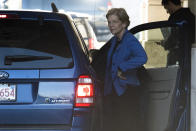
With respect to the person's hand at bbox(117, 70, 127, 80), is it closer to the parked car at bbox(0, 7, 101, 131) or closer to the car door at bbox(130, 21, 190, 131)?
the car door at bbox(130, 21, 190, 131)

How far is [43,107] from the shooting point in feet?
16.7

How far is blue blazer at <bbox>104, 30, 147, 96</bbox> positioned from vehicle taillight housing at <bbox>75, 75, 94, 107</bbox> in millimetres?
549

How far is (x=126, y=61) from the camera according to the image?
5.69m

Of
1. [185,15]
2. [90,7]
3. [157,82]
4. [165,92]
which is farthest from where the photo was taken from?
[90,7]

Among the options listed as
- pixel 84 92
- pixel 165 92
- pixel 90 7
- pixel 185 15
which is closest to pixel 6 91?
pixel 84 92

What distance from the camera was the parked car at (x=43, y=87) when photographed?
5.09 metres

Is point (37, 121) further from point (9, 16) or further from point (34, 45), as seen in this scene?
point (9, 16)

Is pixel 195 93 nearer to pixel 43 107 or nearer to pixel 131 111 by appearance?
pixel 131 111

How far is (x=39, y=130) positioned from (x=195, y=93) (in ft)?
4.86

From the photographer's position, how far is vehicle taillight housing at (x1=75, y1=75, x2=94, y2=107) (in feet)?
16.9

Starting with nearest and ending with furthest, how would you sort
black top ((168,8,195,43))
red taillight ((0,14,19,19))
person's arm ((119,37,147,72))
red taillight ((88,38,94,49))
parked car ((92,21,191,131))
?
red taillight ((0,14,19,19)), person's arm ((119,37,147,72)), parked car ((92,21,191,131)), black top ((168,8,195,43)), red taillight ((88,38,94,49))

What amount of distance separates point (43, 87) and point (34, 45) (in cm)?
39

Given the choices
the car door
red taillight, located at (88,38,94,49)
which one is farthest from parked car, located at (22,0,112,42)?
the car door

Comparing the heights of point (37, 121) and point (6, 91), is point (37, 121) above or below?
below
